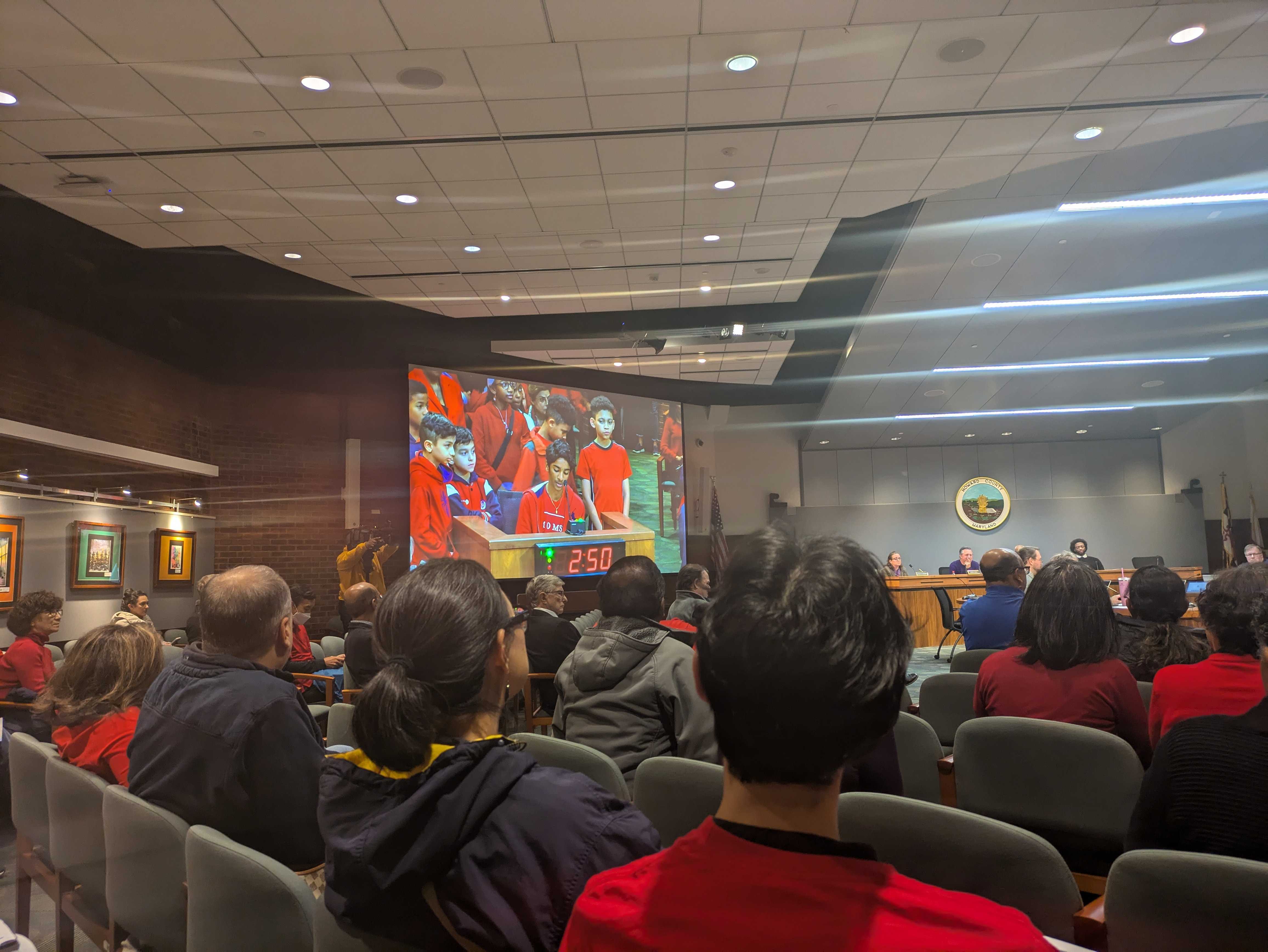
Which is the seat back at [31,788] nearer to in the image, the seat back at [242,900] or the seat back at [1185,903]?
the seat back at [242,900]

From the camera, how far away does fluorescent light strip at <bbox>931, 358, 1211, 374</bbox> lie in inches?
387

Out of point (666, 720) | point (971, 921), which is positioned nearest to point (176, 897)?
point (666, 720)

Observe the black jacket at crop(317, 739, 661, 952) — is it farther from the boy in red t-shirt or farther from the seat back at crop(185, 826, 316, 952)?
the boy in red t-shirt

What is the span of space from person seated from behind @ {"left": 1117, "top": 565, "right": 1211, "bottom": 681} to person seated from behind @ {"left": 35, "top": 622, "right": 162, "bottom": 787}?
2.92 meters

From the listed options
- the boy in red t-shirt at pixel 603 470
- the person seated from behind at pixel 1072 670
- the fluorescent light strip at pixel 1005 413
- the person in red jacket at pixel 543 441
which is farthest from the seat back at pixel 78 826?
the fluorescent light strip at pixel 1005 413

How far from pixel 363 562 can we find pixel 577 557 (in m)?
2.63

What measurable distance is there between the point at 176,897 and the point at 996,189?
21.5 feet

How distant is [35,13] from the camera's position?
394 cm

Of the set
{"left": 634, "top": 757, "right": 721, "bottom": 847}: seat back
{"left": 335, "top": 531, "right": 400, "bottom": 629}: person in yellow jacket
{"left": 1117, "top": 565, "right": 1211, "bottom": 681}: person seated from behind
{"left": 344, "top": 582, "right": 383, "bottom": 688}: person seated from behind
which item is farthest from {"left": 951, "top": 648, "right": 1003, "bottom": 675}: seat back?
{"left": 335, "top": 531, "right": 400, "bottom": 629}: person in yellow jacket

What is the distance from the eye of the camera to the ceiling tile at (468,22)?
392cm

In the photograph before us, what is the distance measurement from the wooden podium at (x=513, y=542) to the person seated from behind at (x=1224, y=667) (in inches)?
241

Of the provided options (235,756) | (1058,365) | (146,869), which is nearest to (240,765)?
(235,756)

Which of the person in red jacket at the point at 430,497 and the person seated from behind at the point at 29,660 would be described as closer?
the person seated from behind at the point at 29,660

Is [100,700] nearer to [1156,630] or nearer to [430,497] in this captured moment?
[1156,630]
